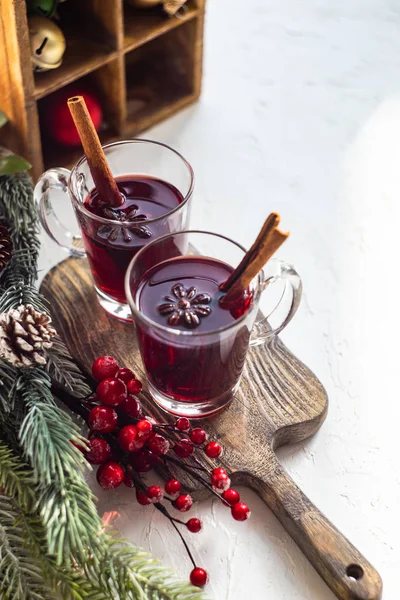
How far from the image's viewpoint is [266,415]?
0.85 meters

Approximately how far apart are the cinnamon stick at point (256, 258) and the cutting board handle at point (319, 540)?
0.19 metres

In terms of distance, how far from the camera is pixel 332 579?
734mm

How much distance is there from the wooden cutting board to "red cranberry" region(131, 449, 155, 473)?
50 millimetres

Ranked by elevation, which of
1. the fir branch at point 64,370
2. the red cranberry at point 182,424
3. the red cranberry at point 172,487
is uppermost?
the fir branch at point 64,370

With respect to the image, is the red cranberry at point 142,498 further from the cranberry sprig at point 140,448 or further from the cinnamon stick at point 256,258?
the cinnamon stick at point 256,258

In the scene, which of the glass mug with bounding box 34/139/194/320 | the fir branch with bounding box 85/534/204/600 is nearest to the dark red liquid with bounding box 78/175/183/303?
the glass mug with bounding box 34/139/194/320

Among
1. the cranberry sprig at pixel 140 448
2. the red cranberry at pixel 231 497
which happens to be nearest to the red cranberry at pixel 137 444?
the cranberry sprig at pixel 140 448

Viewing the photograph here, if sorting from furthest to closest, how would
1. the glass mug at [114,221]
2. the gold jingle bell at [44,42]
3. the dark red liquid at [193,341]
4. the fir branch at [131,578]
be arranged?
the gold jingle bell at [44,42] → the glass mug at [114,221] → the dark red liquid at [193,341] → the fir branch at [131,578]

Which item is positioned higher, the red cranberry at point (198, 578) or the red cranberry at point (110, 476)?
the red cranberry at point (110, 476)

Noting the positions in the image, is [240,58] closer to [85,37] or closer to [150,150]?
[85,37]

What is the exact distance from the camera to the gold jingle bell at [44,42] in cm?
103

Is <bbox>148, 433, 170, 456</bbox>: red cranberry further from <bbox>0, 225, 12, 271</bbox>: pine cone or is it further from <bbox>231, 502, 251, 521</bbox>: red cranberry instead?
<bbox>0, 225, 12, 271</bbox>: pine cone

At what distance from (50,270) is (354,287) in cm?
42

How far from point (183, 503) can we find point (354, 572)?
181 millimetres
